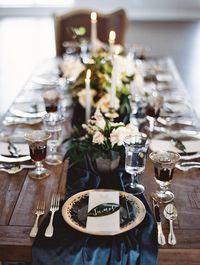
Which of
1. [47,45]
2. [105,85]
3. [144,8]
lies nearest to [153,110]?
[105,85]

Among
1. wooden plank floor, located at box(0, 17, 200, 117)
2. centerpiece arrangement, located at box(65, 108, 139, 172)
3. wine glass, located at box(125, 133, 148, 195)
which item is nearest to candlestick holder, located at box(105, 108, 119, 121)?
centerpiece arrangement, located at box(65, 108, 139, 172)

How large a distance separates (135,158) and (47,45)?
17.3 feet

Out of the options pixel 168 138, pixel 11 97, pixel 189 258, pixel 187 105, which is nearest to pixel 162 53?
pixel 11 97

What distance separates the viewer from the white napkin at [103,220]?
1220mm

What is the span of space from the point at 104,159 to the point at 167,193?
0.89 feet

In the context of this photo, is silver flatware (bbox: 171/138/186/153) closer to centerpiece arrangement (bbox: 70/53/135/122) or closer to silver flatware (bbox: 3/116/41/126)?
centerpiece arrangement (bbox: 70/53/135/122)

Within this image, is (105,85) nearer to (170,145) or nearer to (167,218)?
(170,145)

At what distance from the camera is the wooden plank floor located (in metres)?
4.88

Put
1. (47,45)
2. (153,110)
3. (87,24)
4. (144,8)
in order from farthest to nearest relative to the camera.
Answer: (144,8) < (47,45) < (87,24) < (153,110)

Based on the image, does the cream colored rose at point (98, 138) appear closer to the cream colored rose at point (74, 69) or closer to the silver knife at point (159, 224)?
the silver knife at point (159, 224)

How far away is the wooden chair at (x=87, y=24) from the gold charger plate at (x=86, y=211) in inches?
98.4

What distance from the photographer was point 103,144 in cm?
154

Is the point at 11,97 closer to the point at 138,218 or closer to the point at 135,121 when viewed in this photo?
the point at 135,121

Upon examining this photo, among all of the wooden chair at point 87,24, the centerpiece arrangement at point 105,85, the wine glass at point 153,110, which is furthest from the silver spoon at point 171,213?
the wooden chair at point 87,24
